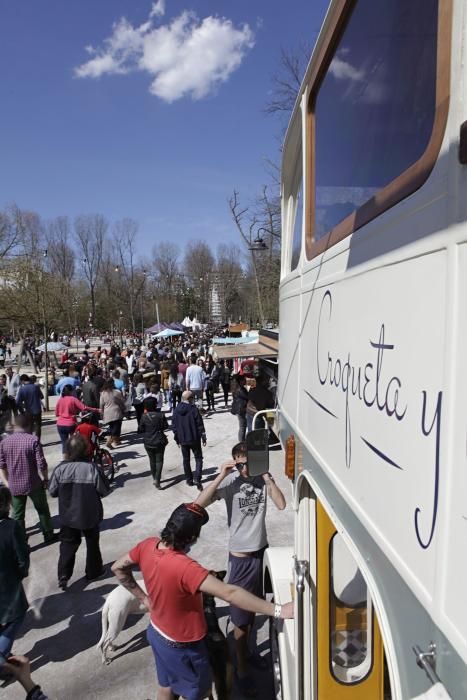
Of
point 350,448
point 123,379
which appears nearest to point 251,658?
point 350,448

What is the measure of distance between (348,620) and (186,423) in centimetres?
483

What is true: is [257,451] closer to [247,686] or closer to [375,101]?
[247,686]

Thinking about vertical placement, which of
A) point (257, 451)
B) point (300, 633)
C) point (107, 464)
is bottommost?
point (107, 464)

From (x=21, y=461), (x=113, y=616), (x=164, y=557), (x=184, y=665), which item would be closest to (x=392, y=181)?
(x=164, y=557)

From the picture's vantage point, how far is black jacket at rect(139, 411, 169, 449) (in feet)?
23.5

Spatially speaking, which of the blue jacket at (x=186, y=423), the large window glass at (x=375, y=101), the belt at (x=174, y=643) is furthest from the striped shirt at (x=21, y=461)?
the large window glass at (x=375, y=101)

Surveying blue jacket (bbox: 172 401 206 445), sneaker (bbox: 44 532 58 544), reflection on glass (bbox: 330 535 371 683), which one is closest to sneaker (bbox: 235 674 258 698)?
reflection on glass (bbox: 330 535 371 683)

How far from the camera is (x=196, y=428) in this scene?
7207 mm

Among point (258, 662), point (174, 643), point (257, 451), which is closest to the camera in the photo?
point (174, 643)

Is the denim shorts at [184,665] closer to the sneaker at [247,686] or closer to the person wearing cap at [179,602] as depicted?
the person wearing cap at [179,602]

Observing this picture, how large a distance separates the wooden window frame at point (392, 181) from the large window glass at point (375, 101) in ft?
0.10

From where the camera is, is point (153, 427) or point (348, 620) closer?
point (348, 620)

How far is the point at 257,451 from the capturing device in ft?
9.50

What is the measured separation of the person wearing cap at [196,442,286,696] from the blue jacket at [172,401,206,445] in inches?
140
